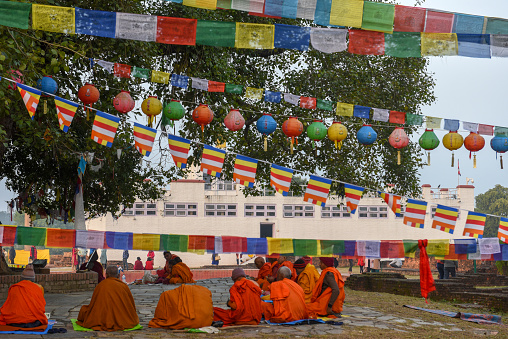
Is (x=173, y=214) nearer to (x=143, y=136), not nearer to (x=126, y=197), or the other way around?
(x=126, y=197)

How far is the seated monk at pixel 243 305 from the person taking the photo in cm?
928

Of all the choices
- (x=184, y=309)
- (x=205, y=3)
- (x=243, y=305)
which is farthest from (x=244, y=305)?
(x=205, y=3)

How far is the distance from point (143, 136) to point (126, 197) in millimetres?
7937

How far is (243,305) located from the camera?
30.5ft

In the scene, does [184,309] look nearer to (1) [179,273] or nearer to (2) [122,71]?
(2) [122,71]

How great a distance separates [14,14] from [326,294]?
661 centimetres

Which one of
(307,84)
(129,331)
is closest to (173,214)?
(307,84)

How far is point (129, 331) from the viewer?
870cm

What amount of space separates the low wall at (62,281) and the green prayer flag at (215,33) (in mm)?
7891

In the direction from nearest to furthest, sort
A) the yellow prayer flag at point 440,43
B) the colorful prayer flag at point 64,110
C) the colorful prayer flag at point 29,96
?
the yellow prayer flag at point 440,43
the colorful prayer flag at point 29,96
the colorful prayer flag at point 64,110

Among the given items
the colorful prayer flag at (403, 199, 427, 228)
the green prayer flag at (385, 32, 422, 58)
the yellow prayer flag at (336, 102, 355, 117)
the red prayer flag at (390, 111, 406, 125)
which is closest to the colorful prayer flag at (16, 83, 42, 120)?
the green prayer flag at (385, 32, 422, 58)

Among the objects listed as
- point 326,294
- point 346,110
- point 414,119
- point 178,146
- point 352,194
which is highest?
point 346,110

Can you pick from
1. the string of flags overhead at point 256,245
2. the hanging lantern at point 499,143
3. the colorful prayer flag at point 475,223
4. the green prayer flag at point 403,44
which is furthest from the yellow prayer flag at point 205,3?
the colorful prayer flag at point 475,223

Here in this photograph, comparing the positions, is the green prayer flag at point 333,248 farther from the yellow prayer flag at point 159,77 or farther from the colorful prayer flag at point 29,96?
the colorful prayer flag at point 29,96
